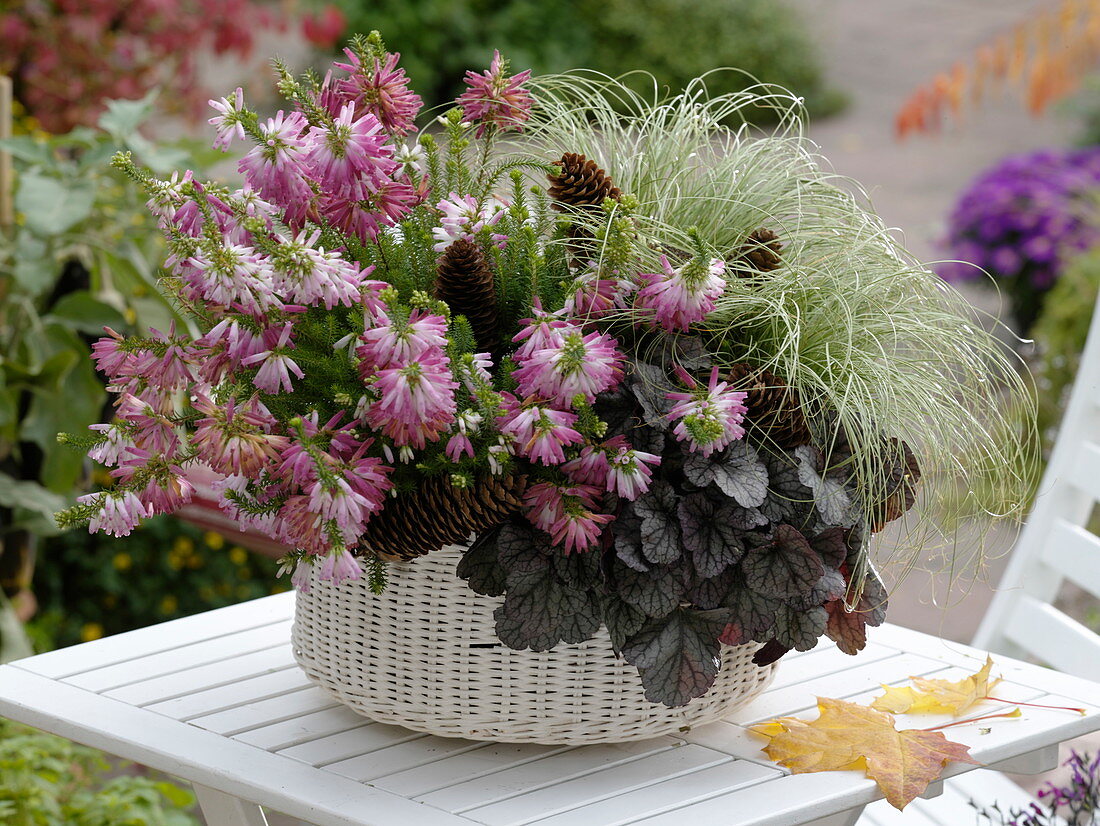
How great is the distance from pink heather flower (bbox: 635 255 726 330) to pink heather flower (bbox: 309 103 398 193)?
0.25 meters

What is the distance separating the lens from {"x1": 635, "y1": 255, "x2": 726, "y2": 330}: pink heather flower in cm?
106

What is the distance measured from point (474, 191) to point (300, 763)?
56cm

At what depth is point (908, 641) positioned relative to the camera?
1496 millimetres

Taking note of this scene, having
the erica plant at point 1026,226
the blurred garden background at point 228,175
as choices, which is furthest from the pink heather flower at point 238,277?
the erica plant at point 1026,226

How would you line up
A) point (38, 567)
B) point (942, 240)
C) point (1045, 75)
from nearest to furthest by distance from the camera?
point (38, 567) → point (1045, 75) → point (942, 240)

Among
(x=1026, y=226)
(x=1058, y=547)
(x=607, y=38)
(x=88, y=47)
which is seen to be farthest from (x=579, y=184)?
(x=607, y=38)

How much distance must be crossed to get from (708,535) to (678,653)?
11 cm

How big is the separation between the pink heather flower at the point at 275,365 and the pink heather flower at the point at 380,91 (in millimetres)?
226

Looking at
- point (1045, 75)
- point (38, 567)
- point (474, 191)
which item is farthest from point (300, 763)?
point (1045, 75)

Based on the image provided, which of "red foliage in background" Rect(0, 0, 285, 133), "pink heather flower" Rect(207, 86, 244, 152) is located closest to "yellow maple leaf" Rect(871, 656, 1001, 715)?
"pink heather flower" Rect(207, 86, 244, 152)

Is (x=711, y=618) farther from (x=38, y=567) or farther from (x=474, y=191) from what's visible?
(x=38, y=567)

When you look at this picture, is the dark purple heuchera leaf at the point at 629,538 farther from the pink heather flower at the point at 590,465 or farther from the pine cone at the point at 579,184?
the pine cone at the point at 579,184

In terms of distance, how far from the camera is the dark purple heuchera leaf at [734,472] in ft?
3.57

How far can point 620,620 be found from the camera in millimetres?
1114
